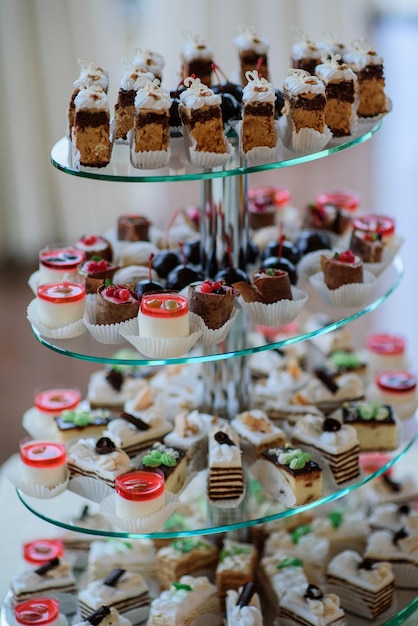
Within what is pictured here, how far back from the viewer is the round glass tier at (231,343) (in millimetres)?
2404

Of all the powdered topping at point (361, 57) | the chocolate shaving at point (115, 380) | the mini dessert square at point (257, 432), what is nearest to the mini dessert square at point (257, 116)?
the powdered topping at point (361, 57)

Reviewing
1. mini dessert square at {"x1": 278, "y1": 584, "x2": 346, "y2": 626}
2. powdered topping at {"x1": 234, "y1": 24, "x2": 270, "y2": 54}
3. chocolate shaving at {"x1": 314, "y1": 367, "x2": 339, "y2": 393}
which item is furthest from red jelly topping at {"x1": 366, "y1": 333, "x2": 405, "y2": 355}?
powdered topping at {"x1": 234, "y1": 24, "x2": 270, "y2": 54}

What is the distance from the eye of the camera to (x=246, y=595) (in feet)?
8.84

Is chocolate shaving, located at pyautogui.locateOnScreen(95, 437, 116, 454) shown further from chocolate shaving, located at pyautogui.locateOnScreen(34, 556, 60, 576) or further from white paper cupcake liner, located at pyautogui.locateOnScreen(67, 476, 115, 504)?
chocolate shaving, located at pyautogui.locateOnScreen(34, 556, 60, 576)

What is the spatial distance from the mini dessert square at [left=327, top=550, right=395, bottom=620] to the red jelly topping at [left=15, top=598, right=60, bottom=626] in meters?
0.74

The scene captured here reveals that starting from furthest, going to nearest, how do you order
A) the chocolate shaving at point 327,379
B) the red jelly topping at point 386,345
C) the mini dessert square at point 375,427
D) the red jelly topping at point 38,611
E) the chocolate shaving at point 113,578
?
the red jelly topping at point 386,345
the chocolate shaving at point 327,379
the mini dessert square at point 375,427
the chocolate shaving at point 113,578
the red jelly topping at point 38,611

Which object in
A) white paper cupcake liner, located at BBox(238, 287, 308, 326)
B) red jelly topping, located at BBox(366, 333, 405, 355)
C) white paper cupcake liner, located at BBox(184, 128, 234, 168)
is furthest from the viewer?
red jelly topping, located at BBox(366, 333, 405, 355)

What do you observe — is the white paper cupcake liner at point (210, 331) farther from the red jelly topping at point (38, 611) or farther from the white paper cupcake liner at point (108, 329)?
the red jelly topping at point (38, 611)

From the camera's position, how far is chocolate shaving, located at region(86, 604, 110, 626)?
2660 millimetres

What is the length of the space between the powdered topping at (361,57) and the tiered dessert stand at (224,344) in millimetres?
165

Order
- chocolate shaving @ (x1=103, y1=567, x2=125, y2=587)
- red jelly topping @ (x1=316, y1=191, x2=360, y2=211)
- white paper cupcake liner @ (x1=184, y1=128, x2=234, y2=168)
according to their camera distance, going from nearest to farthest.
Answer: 1. white paper cupcake liner @ (x1=184, y1=128, x2=234, y2=168)
2. chocolate shaving @ (x1=103, y1=567, x2=125, y2=587)
3. red jelly topping @ (x1=316, y1=191, x2=360, y2=211)

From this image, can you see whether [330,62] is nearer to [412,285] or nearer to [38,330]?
[38,330]

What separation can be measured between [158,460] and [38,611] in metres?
0.51

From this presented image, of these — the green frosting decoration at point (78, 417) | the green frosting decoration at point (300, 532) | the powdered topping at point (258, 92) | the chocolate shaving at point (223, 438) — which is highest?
the powdered topping at point (258, 92)
